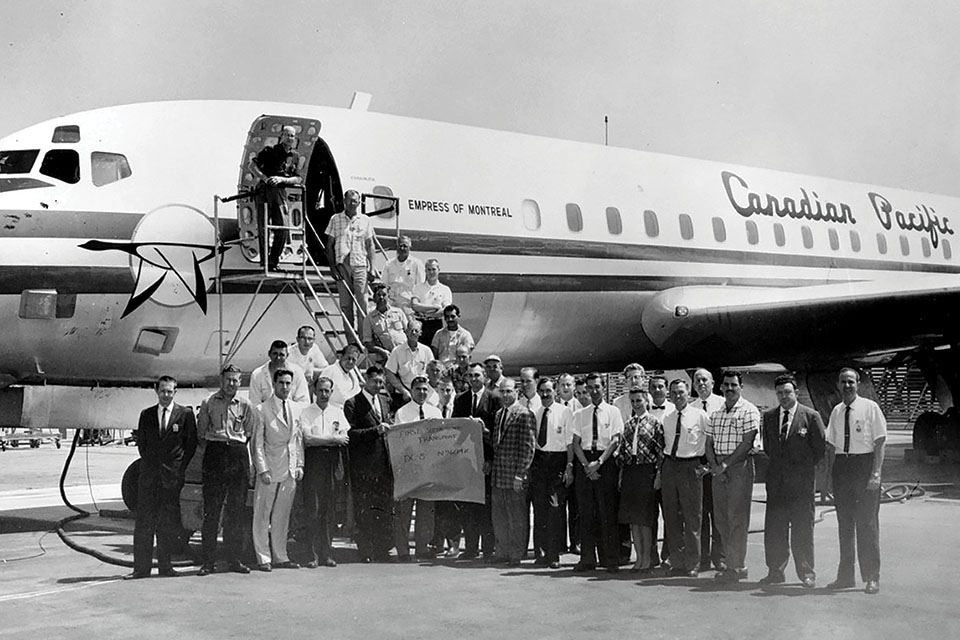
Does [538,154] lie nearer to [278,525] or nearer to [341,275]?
[341,275]

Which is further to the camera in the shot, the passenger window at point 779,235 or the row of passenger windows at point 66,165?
the passenger window at point 779,235

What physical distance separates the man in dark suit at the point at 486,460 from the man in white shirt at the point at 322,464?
1125 millimetres

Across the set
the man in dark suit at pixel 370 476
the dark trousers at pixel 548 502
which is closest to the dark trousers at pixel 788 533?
the dark trousers at pixel 548 502

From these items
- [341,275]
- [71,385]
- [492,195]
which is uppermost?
[492,195]

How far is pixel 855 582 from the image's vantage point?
798 centimetres

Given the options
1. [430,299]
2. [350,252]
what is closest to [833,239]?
[430,299]

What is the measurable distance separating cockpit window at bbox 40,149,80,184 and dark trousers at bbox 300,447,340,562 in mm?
3895

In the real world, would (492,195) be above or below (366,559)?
above

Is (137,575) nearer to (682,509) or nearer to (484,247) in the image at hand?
(682,509)

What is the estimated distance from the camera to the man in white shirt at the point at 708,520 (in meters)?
8.73

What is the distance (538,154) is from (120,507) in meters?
7.21

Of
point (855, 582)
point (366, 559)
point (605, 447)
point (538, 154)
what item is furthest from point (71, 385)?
point (855, 582)

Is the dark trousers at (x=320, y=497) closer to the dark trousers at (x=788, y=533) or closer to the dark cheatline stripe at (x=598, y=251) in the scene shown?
the dark cheatline stripe at (x=598, y=251)

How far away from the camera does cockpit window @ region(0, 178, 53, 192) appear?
411 inches
